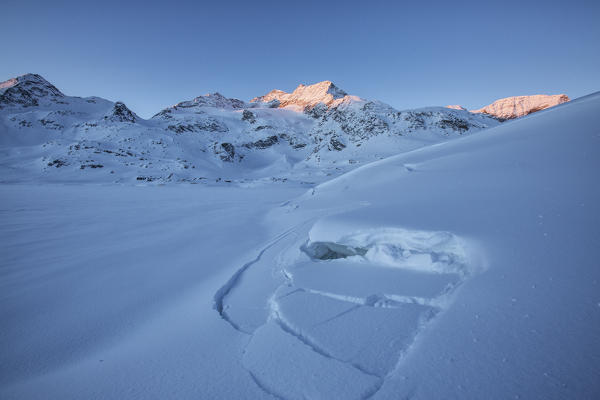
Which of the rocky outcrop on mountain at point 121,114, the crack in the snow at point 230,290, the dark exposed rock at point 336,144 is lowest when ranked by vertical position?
the crack in the snow at point 230,290

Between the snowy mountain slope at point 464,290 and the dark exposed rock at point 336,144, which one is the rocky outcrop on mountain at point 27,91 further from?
the snowy mountain slope at point 464,290

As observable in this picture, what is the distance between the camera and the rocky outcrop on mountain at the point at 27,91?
1642 inches

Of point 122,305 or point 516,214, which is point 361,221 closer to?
point 516,214

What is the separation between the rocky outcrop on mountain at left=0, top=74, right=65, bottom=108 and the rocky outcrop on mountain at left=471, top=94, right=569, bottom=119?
138092mm

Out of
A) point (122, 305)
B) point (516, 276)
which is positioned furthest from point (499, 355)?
point (122, 305)

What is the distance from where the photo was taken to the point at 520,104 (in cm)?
9731

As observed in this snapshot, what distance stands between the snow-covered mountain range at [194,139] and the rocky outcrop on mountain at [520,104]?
74.4 metres

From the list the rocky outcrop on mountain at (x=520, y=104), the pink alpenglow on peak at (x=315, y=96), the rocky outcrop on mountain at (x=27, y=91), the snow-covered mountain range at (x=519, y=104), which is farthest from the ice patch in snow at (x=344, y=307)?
the rocky outcrop on mountain at (x=520, y=104)

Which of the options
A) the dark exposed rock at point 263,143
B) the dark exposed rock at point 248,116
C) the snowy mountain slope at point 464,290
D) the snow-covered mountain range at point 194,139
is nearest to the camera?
the snowy mountain slope at point 464,290

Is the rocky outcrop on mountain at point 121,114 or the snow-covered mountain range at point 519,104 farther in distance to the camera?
the snow-covered mountain range at point 519,104

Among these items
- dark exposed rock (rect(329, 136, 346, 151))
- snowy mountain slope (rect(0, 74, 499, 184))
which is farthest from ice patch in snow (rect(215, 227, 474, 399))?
dark exposed rock (rect(329, 136, 346, 151))

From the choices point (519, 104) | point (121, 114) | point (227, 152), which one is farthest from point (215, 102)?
point (519, 104)

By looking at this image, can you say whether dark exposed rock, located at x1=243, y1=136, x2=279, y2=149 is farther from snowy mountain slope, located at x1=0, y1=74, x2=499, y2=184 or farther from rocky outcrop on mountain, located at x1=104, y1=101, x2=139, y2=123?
rocky outcrop on mountain, located at x1=104, y1=101, x2=139, y2=123

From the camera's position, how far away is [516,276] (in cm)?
157
